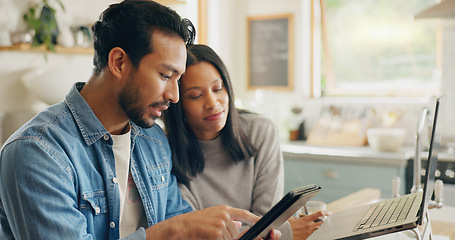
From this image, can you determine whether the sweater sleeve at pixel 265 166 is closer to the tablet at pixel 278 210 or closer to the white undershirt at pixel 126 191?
the white undershirt at pixel 126 191

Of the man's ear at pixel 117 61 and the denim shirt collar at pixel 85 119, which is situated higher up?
the man's ear at pixel 117 61

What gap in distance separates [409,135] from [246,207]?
2.50 metres

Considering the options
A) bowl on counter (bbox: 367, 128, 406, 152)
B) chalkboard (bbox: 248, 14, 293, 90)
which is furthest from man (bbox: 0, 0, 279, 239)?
chalkboard (bbox: 248, 14, 293, 90)

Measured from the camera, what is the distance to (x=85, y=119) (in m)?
1.31

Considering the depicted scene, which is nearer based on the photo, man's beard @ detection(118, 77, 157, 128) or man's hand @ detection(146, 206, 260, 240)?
man's hand @ detection(146, 206, 260, 240)

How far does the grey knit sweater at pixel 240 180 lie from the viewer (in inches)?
70.9

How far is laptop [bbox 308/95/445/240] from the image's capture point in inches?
42.0

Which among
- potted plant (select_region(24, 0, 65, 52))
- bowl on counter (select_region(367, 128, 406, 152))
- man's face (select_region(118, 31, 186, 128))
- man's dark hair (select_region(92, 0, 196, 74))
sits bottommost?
bowl on counter (select_region(367, 128, 406, 152))

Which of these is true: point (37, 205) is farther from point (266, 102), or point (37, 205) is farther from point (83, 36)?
point (266, 102)

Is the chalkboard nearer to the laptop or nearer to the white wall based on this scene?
the white wall

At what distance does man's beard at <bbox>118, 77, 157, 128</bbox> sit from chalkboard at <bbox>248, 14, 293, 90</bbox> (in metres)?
3.16

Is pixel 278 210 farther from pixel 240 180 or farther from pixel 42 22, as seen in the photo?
pixel 42 22

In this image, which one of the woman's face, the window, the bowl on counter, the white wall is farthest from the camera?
the window

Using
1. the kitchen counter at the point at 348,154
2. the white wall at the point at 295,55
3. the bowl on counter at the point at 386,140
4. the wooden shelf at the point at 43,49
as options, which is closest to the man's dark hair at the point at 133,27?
the wooden shelf at the point at 43,49
